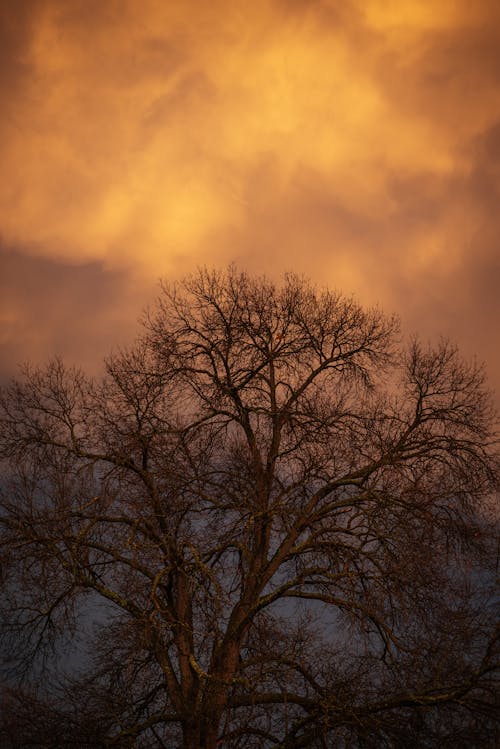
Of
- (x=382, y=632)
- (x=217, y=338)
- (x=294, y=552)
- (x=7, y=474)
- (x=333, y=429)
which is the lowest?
(x=382, y=632)

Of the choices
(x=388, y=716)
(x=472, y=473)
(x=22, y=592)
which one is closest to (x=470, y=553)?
(x=472, y=473)

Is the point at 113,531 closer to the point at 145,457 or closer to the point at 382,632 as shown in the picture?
the point at 145,457

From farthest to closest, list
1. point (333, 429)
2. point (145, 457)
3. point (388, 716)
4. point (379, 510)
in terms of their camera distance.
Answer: point (333, 429) < point (145, 457) < point (379, 510) < point (388, 716)

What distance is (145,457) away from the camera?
36.0 feet

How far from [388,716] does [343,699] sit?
2.29 ft

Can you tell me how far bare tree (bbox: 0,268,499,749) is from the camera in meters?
9.68

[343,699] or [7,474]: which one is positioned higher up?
[7,474]

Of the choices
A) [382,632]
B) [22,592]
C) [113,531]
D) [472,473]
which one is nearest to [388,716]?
[382,632]

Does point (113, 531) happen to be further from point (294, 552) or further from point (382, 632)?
point (382, 632)

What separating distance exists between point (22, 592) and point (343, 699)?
5343 mm

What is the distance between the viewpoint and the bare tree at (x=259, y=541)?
31.8ft

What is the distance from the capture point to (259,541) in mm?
11133

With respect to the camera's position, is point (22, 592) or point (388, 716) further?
point (22, 592)

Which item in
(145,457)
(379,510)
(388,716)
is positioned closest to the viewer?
(388,716)
